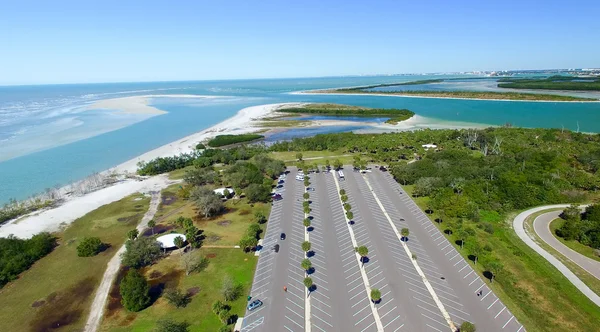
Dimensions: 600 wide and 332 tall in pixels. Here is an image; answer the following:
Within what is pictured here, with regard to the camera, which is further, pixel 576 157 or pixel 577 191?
pixel 576 157

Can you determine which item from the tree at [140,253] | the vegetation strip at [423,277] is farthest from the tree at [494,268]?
the tree at [140,253]

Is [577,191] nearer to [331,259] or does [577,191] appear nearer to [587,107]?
[331,259]

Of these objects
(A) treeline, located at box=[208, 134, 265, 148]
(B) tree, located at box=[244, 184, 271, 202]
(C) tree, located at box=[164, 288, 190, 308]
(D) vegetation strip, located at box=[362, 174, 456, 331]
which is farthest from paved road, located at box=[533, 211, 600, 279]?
(A) treeline, located at box=[208, 134, 265, 148]

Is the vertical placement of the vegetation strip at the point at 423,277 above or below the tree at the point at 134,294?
below

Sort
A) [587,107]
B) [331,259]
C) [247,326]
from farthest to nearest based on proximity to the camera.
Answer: [587,107] → [331,259] → [247,326]

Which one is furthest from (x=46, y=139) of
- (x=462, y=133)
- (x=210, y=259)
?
(x=462, y=133)

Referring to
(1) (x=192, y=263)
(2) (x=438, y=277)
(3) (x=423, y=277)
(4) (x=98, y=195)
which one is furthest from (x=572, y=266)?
(4) (x=98, y=195)

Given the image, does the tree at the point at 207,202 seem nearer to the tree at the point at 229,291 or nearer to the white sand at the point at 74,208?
the white sand at the point at 74,208
